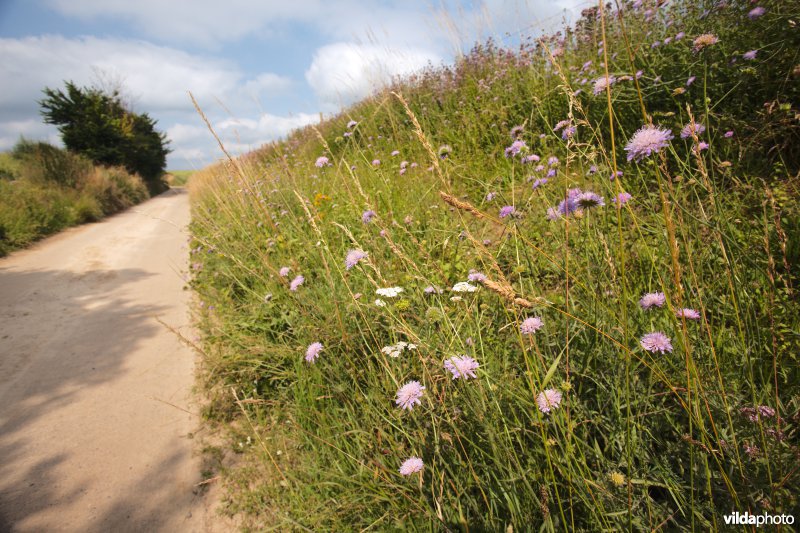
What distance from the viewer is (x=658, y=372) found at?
922 mm

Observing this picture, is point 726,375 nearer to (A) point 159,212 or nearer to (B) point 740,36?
(B) point 740,36

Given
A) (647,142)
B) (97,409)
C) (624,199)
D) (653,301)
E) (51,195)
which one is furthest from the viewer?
(51,195)

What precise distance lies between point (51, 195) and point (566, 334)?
38.7ft

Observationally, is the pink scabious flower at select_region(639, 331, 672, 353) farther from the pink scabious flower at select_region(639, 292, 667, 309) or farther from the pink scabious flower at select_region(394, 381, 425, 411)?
the pink scabious flower at select_region(394, 381, 425, 411)

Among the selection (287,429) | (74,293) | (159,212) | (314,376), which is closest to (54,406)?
(287,429)

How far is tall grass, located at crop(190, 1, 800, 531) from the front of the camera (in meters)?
0.98

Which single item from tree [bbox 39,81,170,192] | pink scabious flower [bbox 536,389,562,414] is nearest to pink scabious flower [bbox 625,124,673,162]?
pink scabious flower [bbox 536,389,562,414]

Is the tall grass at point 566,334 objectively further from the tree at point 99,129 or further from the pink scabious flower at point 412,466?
the tree at point 99,129

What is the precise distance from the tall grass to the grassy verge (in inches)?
238

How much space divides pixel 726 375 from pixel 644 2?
11.2 feet

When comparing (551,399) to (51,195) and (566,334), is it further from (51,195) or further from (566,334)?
(51,195)

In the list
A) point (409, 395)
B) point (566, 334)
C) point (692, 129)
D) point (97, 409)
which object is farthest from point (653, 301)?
point (97, 409)

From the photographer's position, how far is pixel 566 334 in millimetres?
1165

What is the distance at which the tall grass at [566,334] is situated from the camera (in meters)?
0.98
